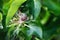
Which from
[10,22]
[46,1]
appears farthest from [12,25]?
[46,1]

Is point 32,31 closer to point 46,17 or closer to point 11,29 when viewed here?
point 11,29

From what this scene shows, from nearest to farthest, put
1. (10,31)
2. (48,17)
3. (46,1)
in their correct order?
1. (10,31)
2. (46,1)
3. (48,17)

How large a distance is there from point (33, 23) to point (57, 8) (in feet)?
1.47

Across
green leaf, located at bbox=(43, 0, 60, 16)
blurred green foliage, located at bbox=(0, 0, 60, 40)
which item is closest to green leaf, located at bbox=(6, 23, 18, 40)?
blurred green foliage, located at bbox=(0, 0, 60, 40)

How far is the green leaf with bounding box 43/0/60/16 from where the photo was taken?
1200 millimetres

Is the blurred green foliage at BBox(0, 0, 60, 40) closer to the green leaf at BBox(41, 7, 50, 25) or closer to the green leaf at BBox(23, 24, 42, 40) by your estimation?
the green leaf at BBox(23, 24, 42, 40)

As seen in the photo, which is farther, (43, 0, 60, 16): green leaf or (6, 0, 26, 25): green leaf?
(43, 0, 60, 16): green leaf

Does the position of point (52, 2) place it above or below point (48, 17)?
above

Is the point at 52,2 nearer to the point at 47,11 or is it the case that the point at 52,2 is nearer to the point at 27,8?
the point at 47,11

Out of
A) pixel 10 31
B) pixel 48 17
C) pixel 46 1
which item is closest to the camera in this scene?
pixel 10 31

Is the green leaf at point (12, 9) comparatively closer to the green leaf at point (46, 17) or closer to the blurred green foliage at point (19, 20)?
the blurred green foliage at point (19, 20)

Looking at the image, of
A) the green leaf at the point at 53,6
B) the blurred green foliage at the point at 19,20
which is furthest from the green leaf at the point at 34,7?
the green leaf at the point at 53,6

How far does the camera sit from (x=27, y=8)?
82cm

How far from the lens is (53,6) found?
122 centimetres
